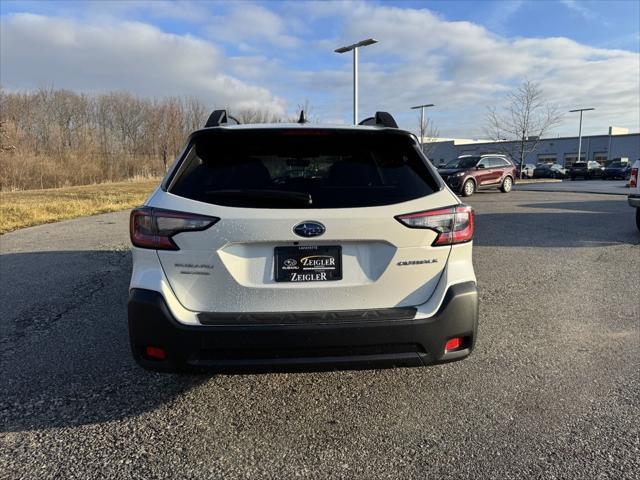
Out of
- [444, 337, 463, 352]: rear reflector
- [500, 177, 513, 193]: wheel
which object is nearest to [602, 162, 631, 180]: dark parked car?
[500, 177, 513, 193]: wheel

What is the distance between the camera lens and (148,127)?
177 feet

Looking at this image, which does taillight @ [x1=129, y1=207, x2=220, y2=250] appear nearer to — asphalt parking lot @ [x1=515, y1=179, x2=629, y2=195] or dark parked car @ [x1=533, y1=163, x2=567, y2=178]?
asphalt parking lot @ [x1=515, y1=179, x2=629, y2=195]

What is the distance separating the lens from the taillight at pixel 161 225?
2404 millimetres

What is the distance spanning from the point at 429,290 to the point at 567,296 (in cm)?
364

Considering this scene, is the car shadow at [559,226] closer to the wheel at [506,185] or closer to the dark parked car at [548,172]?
the wheel at [506,185]

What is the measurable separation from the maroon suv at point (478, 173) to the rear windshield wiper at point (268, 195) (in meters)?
16.8

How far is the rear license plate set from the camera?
8.05 ft

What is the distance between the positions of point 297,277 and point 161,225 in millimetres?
768

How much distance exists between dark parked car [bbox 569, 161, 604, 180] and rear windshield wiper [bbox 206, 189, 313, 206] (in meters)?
49.2

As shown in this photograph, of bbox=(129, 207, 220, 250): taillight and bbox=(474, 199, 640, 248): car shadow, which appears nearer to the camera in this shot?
bbox=(129, 207, 220, 250): taillight

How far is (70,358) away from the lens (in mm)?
3670

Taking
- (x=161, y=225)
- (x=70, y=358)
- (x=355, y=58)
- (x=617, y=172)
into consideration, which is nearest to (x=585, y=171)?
(x=617, y=172)

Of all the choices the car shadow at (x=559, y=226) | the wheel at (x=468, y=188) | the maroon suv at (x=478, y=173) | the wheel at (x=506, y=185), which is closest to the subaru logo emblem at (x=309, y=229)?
the car shadow at (x=559, y=226)

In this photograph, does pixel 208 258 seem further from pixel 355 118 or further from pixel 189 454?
pixel 355 118
